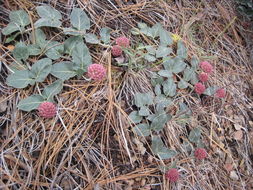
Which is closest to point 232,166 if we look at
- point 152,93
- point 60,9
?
point 152,93

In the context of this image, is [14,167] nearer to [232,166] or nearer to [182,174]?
[182,174]

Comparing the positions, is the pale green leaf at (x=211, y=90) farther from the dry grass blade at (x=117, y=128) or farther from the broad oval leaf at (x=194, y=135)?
the broad oval leaf at (x=194, y=135)

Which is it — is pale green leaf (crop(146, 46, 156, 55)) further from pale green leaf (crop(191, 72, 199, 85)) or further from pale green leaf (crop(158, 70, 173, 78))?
pale green leaf (crop(191, 72, 199, 85))

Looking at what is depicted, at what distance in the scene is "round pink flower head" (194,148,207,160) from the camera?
1.39 meters

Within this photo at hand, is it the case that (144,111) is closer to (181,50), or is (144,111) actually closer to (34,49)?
(181,50)

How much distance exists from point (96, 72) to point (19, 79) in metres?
0.37

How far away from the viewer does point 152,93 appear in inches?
56.9

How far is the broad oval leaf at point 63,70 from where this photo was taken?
131cm

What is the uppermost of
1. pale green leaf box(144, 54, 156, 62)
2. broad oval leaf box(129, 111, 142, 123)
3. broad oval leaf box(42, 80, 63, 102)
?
pale green leaf box(144, 54, 156, 62)

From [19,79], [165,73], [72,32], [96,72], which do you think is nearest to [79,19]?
[72,32]

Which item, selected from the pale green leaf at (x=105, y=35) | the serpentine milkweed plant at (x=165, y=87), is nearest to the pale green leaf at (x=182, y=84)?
the serpentine milkweed plant at (x=165, y=87)

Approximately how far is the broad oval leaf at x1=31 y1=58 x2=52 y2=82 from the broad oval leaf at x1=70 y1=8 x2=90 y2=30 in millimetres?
270

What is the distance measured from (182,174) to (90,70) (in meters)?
0.71

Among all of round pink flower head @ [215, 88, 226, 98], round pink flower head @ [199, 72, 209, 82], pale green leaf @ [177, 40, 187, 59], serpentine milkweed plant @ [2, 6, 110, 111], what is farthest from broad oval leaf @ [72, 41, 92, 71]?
round pink flower head @ [215, 88, 226, 98]
